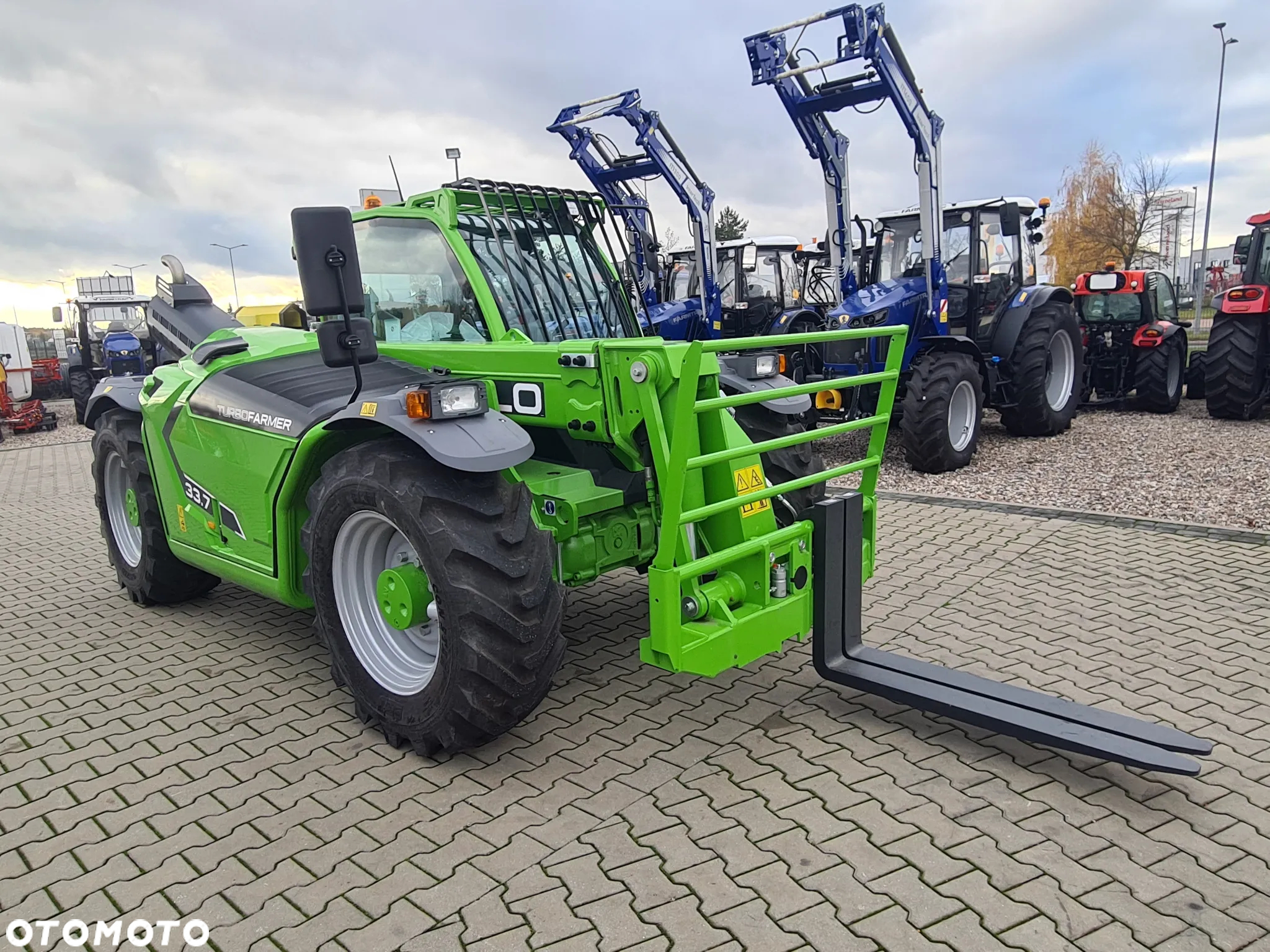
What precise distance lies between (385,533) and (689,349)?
154 centimetres

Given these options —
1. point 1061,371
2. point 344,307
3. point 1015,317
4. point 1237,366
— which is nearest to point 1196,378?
point 1237,366

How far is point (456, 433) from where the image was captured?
3.26 metres

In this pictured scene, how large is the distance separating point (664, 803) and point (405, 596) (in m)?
1.26

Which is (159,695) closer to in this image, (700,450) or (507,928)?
(507,928)

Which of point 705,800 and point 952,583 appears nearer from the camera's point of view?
point 705,800

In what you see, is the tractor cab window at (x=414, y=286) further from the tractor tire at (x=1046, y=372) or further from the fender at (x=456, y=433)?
the tractor tire at (x=1046, y=372)

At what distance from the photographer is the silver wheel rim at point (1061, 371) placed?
34.4 ft

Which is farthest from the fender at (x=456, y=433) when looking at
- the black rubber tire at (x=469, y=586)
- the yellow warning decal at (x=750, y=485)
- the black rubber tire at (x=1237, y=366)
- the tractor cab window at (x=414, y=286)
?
the black rubber tire at (x=1237, y=366)

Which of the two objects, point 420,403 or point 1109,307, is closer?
point 420,403

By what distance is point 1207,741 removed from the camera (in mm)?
3061

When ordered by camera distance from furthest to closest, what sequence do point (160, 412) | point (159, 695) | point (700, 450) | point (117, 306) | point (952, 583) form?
1. point (117, 306)
2. point (952, 583)
3. point (160, 412)
4. point (159, 695)
5. point (700, 450)

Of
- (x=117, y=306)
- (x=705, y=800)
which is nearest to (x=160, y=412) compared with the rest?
(x=705, y=800)

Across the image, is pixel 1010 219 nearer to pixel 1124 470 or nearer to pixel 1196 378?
pixel 1124 470

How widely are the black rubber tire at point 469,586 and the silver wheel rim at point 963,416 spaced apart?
6498 millimetres
